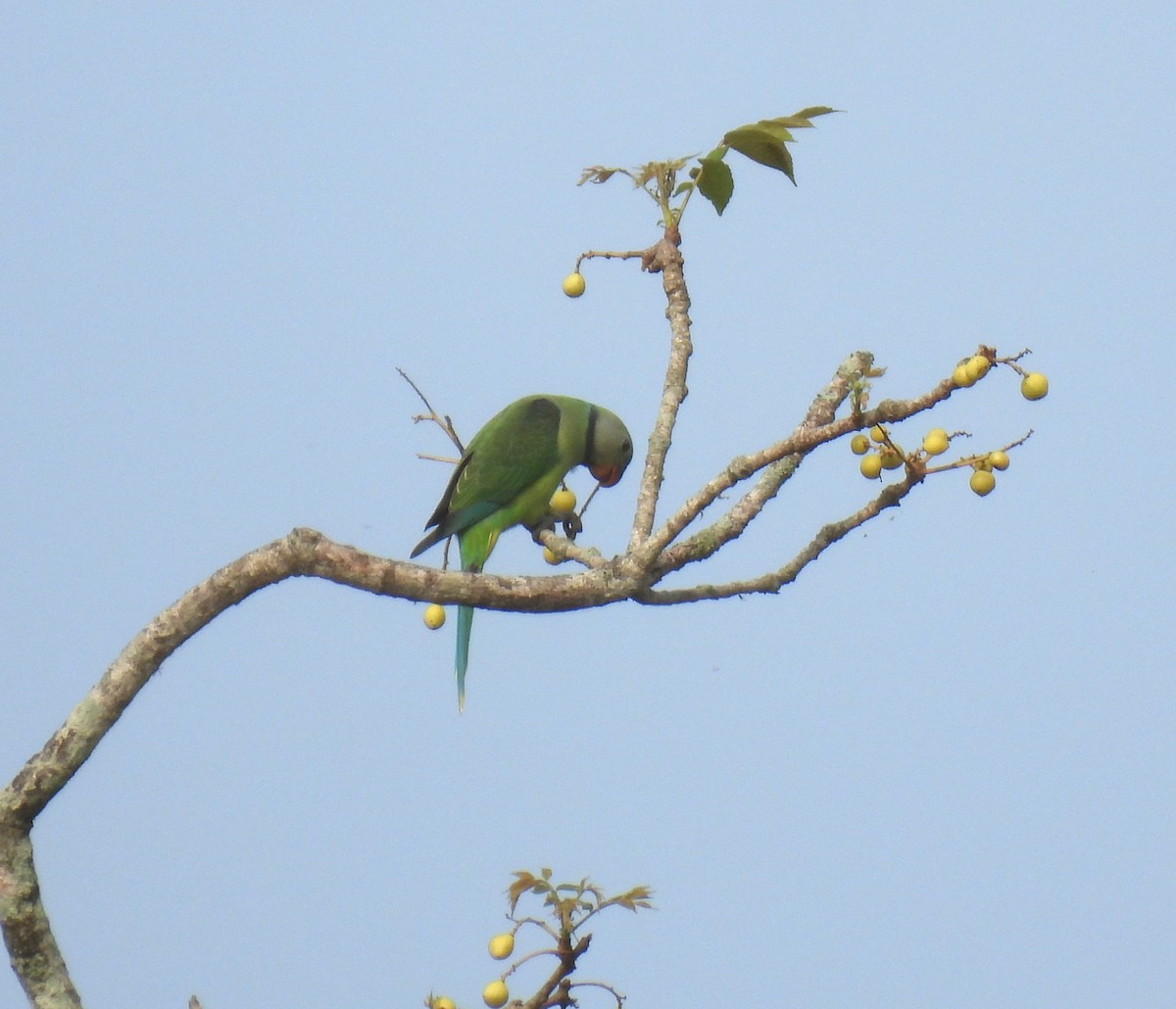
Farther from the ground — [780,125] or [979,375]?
[780,125]

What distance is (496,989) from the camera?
2021 mm

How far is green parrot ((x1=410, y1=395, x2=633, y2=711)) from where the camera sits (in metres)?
2.98

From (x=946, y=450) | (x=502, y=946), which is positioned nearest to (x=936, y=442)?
(x=946, y=450)

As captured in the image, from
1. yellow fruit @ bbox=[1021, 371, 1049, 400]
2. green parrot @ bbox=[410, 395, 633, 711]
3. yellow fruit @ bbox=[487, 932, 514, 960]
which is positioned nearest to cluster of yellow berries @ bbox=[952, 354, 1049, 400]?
yellow fruit @ bbox=[1021, 371, 1049, 400]

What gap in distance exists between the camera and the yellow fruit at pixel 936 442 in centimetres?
177

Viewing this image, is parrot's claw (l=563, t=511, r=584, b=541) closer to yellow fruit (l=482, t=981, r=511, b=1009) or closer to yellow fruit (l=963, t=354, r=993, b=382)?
yellow fruit (l=482, t=981, r=511, b=1009)

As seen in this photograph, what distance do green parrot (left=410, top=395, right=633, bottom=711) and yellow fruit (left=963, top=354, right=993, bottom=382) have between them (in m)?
1.35

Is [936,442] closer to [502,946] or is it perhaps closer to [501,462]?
[502,946]

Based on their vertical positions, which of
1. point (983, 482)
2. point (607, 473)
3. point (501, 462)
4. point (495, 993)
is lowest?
point (495, 993)

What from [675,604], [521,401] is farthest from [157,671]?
[521,401]

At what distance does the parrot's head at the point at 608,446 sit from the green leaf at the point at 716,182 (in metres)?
1.22

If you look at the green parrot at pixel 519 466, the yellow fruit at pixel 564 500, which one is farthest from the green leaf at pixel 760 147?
the green parrot at pixel 519 466

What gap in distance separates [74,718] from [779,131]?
125 centimetres

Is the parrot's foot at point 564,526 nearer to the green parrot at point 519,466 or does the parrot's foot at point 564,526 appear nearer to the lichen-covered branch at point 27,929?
the green parrot at point 519,466
